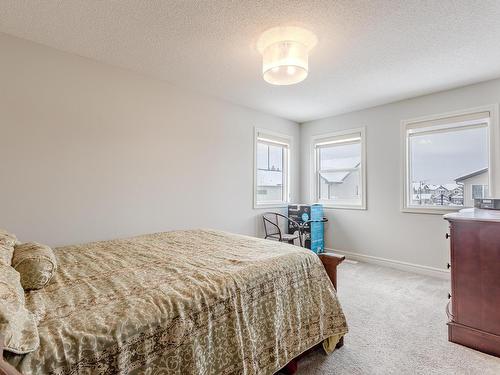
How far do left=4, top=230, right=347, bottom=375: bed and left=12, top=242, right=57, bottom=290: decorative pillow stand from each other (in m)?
0.05

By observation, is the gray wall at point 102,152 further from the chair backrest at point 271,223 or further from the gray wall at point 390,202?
the gray wall at point 390,202

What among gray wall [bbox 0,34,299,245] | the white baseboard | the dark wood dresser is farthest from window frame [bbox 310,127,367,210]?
the dark wood dresser

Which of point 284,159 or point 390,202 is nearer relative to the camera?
point 390,202

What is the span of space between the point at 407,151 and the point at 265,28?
2.84 metres

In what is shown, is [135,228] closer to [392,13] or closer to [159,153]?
[159,153]

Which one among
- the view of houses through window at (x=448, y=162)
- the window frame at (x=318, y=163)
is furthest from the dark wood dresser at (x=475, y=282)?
the window frame at (x=318, y=163)

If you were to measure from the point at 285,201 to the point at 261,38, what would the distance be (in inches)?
121

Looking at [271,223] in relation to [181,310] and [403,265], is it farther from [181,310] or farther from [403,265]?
[181,310]

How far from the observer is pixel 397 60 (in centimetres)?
267

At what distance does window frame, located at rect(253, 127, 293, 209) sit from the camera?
4.25 meters

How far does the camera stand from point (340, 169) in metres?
4.66

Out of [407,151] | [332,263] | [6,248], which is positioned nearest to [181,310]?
[6,248]

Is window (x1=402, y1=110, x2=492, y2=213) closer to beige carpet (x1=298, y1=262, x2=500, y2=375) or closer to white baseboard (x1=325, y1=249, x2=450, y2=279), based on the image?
white baseboard (x1=325, y1=249, x2=450, y2=279)

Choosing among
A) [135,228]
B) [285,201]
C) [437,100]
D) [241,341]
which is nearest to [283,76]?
[241,341]
